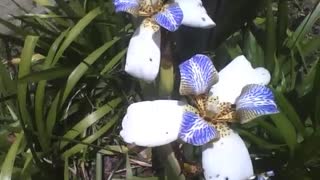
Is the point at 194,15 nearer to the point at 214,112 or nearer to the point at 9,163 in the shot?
the point at 214,112

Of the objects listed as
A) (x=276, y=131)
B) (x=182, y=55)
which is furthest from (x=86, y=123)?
(x=276, y=131)

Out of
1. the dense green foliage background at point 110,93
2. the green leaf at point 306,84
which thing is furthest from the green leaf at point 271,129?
the green leaf at point 306,84

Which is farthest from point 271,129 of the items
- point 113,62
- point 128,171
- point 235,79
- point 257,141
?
point 113,62

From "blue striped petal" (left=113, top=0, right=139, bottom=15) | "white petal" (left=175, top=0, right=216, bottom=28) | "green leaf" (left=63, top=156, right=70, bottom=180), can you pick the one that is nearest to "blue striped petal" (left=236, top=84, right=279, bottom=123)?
"white petal" (left=175, top=0, right=216, bottom=28)

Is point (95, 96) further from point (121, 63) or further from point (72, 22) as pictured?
point (72, 22)

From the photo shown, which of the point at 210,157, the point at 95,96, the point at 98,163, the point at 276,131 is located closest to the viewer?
the point at 210,157

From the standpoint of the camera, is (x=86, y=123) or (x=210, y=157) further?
(x=86, y=123)

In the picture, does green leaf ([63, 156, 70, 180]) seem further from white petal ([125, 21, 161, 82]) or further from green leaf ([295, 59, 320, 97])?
green leaf ([295, 59, 320, 97])
